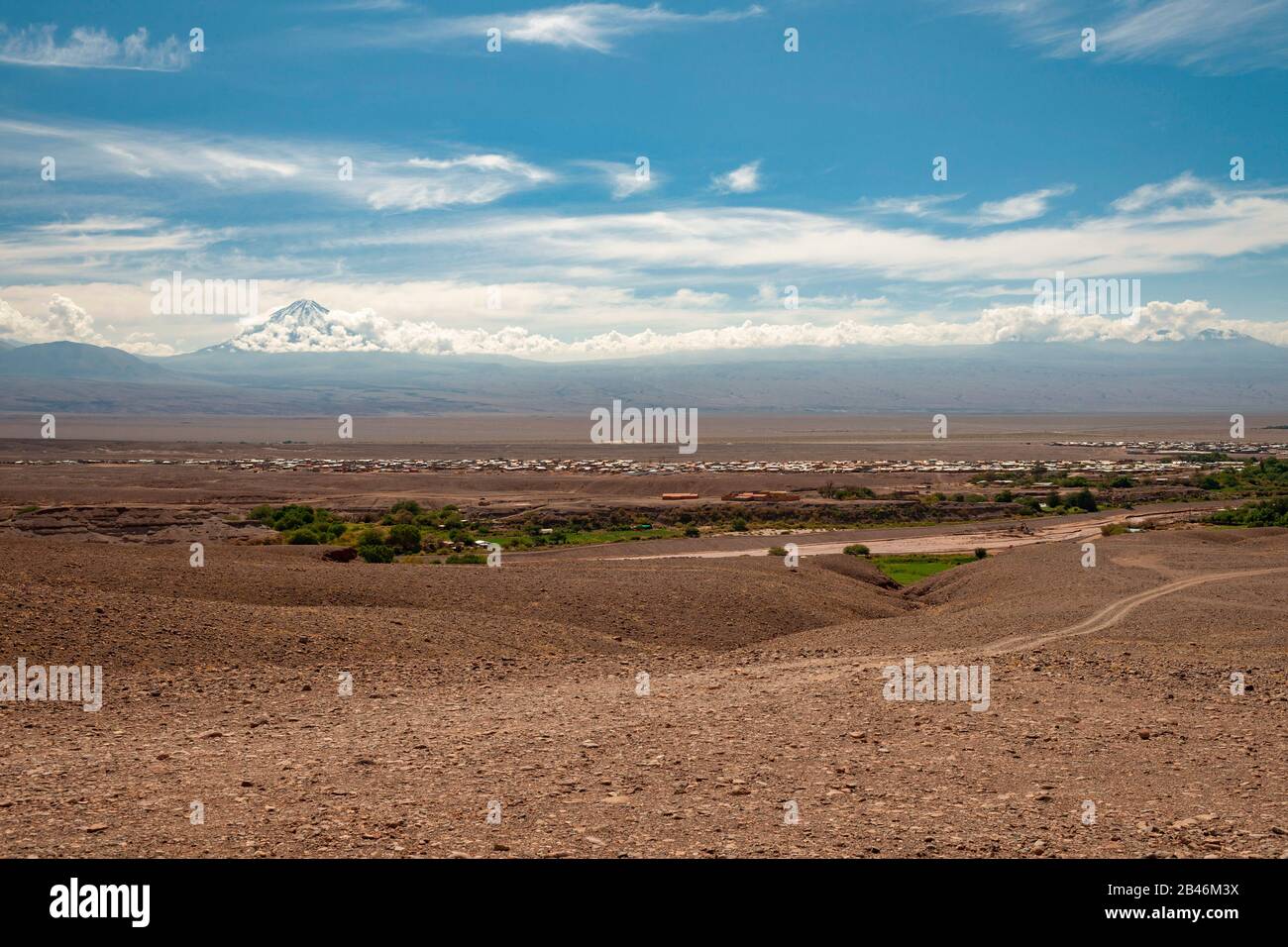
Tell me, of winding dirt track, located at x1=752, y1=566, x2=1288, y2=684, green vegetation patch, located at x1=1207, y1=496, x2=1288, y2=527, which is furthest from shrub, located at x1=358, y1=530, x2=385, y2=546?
green vegetation patch, located at x1=1207, y1=496, x2=1288, y2=527

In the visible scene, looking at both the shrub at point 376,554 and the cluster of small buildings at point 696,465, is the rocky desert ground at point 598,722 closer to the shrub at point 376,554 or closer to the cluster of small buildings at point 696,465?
the shrub at point 376,554

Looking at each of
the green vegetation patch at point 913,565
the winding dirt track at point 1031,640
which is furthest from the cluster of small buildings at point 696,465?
the winding dirt track at point 1031,640

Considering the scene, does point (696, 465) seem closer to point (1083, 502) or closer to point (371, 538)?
point (1083, 502)

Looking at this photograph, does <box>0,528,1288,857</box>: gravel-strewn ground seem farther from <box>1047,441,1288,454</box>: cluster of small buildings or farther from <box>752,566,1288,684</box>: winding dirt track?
<box>1047,441,1288,454</box>: cluster of small buildings

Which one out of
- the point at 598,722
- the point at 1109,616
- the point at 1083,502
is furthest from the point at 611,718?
the point at 1083,502
